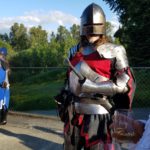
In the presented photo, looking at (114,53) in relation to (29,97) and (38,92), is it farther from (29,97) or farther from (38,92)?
(38,92)

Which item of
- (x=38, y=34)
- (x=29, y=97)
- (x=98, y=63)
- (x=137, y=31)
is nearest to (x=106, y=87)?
(x=98, y=63)

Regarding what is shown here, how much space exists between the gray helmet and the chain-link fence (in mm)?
6478

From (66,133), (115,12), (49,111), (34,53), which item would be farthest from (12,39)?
(66,133)

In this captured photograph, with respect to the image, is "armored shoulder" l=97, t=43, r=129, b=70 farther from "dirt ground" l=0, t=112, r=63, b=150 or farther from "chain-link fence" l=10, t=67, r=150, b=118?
"chain-link fence" l=10, t=67, r=150, b=118

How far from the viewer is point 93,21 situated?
13.9 feet

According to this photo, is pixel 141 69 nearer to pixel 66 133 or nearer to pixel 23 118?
pixel 23 118

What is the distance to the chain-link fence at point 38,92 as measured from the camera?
38.9 ft

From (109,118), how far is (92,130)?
17 centimetres

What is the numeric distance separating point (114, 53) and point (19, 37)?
89430 mm

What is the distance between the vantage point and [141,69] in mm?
11211

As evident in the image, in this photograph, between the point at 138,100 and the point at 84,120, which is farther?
the point at 138,100

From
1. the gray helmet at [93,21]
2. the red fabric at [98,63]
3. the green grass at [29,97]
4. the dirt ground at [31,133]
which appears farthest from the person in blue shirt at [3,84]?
the red fabric at [98,63]

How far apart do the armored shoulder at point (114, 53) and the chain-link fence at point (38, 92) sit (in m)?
6.57

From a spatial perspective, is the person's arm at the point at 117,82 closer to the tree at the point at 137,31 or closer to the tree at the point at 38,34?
the tree at the point at 137,31
